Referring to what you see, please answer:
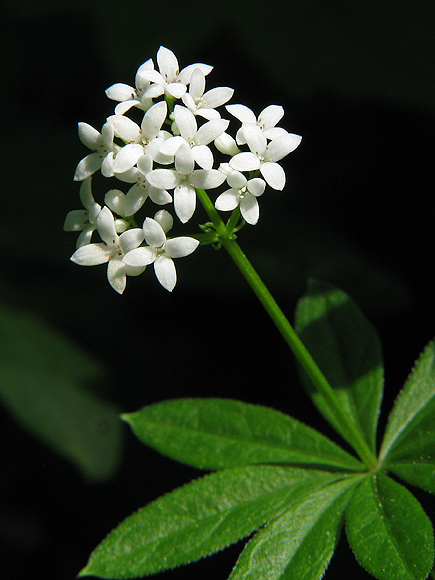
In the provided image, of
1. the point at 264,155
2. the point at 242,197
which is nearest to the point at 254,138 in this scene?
the point at 264,155

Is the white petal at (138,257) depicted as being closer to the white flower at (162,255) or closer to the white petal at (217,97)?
the white flower at (162,255)

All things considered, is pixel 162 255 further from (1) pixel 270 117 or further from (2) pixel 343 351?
(2) pixel 343 351

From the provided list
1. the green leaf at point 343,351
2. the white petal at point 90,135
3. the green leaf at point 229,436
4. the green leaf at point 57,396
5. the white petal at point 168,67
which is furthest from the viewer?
the green leaf at point 57,396

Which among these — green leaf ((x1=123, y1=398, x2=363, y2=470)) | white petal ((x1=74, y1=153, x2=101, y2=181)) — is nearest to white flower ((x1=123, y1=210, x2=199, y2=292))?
white petal ((x1=74, y1=153, x2=101, y2=181))

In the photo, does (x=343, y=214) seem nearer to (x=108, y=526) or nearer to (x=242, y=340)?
(x=242, y=340)

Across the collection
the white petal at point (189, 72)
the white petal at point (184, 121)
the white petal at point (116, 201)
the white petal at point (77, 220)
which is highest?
the white petal at point (189, 72)

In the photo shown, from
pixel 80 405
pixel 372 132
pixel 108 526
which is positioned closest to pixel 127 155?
pixel 80 405

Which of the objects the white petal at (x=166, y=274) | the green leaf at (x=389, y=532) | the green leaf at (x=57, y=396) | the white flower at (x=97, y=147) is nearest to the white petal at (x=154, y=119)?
the white flower at (x=97, y=147)
